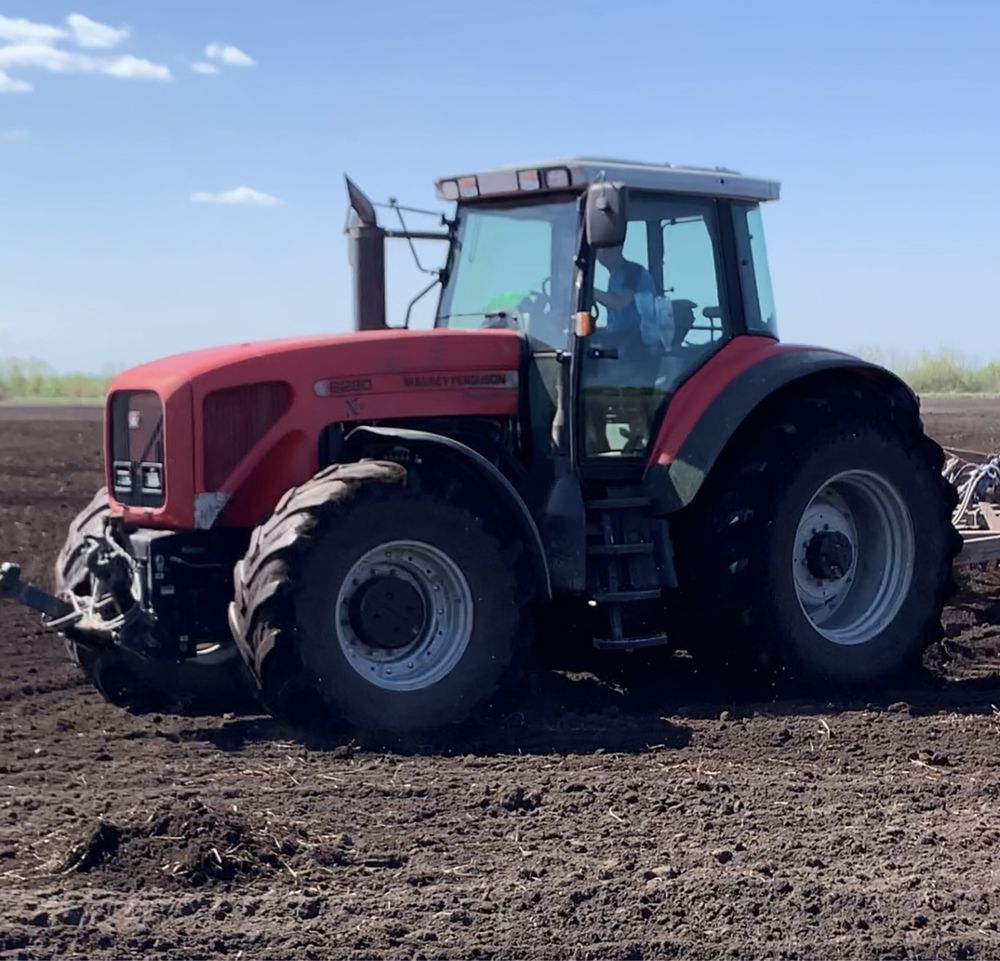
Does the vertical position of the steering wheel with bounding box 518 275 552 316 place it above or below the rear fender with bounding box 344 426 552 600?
above

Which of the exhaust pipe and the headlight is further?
the exhaust pipe

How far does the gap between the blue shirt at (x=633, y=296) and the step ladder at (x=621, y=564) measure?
791mm

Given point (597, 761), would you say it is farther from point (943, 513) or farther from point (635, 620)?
point (943, 513)

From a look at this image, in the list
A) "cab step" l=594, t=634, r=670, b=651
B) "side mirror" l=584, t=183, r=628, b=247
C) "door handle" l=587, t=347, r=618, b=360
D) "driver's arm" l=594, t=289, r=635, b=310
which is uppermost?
"side mirror" l=584, t=183, r=628, b=247

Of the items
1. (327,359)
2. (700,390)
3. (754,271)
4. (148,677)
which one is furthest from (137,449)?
(754,271)

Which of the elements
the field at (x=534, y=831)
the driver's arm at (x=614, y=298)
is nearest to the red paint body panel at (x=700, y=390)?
the driver's arm at (x=614, y=298)

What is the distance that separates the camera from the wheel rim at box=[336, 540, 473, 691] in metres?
6.59

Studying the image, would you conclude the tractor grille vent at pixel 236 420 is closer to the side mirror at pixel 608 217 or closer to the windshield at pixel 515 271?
the windshield at pixel 515 271

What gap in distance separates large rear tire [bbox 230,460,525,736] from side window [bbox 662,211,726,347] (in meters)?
1.59

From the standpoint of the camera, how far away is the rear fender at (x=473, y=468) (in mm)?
6672

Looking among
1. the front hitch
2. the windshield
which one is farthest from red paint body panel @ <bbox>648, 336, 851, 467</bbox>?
the front hitch

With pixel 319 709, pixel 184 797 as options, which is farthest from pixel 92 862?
pixel 319 709

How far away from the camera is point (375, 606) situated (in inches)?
260

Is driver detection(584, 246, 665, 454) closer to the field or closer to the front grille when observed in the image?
the field
